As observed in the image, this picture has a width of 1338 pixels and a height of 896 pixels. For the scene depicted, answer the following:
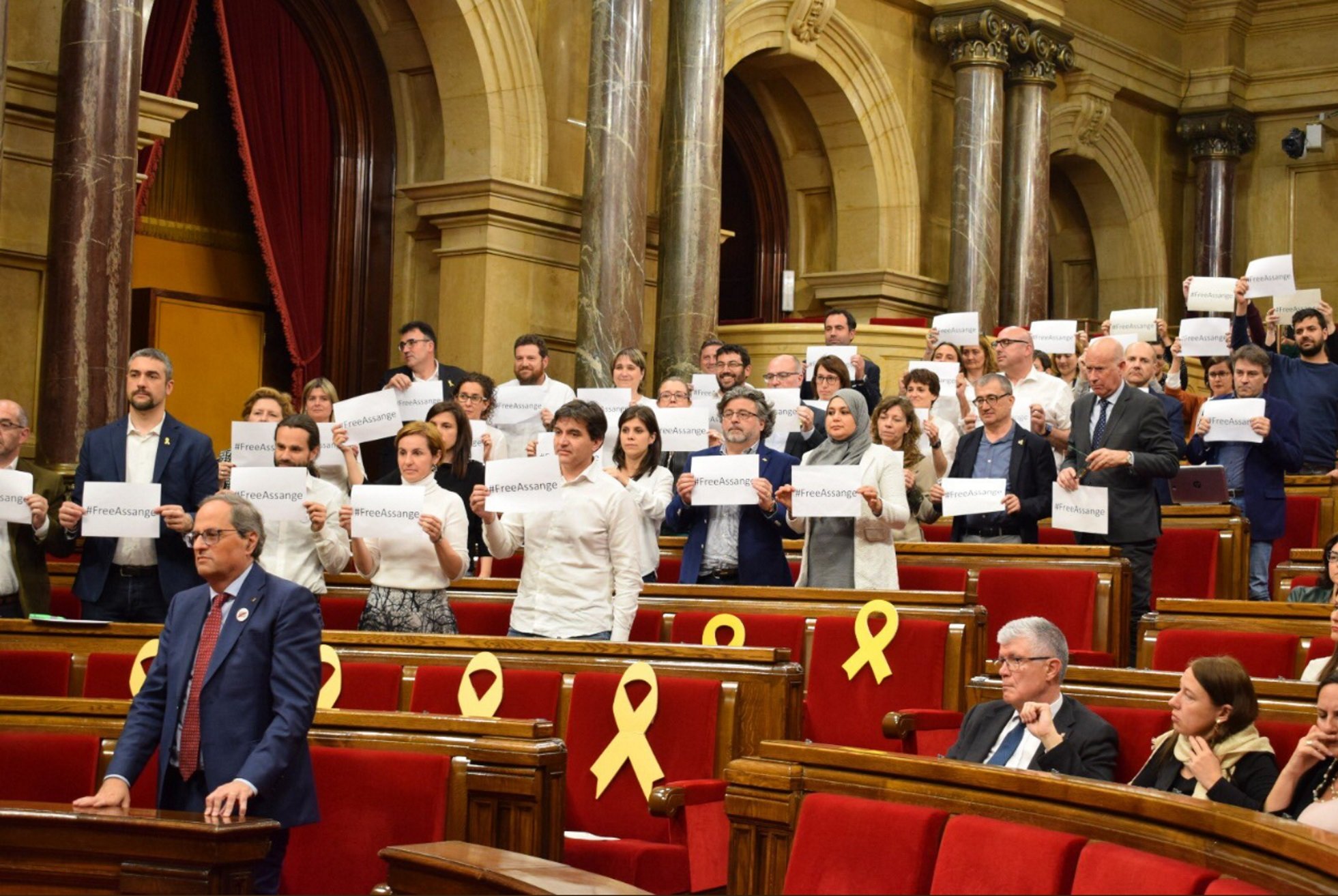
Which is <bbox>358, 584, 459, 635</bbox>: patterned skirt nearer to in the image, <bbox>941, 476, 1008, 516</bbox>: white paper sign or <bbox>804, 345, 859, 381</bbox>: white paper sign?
<bbox>941, 476, 1008, 516</bbox>: white paper sign

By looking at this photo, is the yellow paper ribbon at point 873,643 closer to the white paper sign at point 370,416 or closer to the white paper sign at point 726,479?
the white paper sign at point 726,479

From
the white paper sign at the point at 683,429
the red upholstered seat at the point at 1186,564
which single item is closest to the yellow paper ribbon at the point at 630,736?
the white paper sign at the point at 683,429

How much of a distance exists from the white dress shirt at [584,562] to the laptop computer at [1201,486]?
2794 mm

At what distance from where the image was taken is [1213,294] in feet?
27.5

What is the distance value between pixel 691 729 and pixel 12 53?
6.06 meters

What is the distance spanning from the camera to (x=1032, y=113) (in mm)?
15156

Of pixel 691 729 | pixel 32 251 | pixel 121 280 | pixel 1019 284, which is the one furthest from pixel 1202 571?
pixel 1019 284

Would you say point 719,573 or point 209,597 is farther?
point 719,573

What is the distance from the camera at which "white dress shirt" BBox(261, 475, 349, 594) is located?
5965 millimetres

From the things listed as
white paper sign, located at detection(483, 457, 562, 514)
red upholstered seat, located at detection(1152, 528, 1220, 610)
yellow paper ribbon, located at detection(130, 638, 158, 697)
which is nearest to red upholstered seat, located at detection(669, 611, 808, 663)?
white paper sign, located at detection(483, 457, 562, 514)

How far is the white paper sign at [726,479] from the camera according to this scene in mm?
6066

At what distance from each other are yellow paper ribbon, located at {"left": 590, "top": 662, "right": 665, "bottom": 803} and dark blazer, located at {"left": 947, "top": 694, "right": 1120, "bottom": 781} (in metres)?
0.80

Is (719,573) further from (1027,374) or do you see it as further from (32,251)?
(32,251)

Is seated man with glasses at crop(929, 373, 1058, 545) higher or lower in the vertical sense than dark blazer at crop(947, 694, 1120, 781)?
higher
